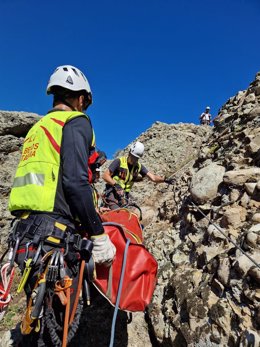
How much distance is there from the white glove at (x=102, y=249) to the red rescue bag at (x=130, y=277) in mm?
307

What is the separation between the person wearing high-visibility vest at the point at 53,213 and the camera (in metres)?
2.71

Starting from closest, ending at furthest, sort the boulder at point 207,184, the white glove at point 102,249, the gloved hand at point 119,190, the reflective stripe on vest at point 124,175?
the white glove at point 102,249 → the boulder at point 207,184 → the gloved hand at point 119,190 → the reflective stripe on vest at point 124,175

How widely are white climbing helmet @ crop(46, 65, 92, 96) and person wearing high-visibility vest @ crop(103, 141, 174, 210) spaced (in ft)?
13.8

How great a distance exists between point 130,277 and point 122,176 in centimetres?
456

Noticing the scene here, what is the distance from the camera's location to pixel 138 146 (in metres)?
7.72

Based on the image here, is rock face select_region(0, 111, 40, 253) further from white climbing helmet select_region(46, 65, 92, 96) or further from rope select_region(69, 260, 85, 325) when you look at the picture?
rope select_region(69, 260, 85, 325)

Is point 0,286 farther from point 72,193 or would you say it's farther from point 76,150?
point 76,150

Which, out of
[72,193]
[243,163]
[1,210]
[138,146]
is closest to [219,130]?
[138,146]

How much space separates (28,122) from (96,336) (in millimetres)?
9249

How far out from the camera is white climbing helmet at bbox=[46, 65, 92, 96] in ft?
10.6

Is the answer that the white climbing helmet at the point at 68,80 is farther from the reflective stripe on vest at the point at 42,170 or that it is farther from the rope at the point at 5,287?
the rope at the point at 5,287

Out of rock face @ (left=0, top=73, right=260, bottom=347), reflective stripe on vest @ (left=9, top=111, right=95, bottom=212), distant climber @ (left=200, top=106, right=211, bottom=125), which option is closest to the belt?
reflective stripe on vest @ (left=9, top=111, right=95, bottom=212)

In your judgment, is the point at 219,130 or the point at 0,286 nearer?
the point at 0,286

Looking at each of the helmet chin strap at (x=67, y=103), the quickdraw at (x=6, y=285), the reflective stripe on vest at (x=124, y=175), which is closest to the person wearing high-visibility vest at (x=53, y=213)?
the quickdraw at (x=6, y=285)
